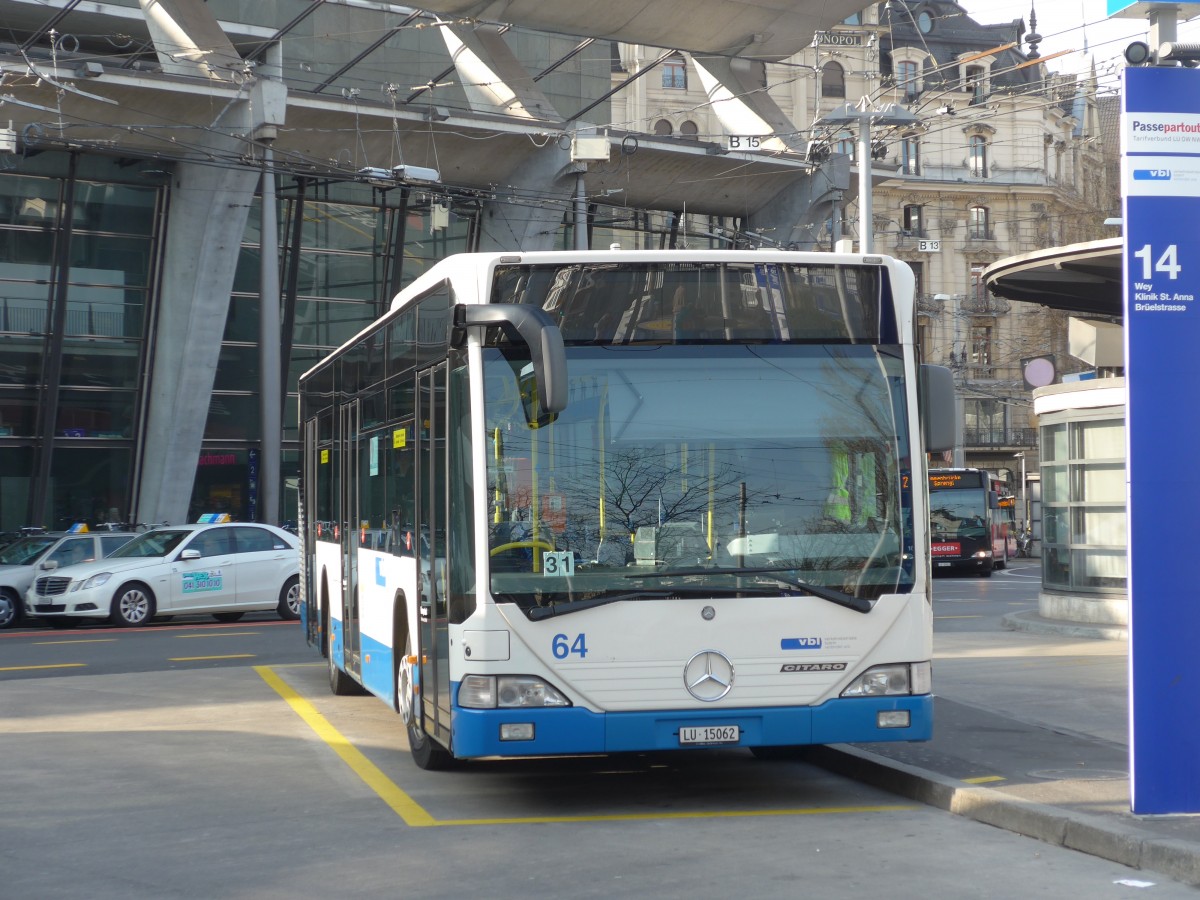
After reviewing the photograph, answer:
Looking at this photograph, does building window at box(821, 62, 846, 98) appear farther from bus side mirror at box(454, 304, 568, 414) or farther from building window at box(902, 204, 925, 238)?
bus side mirror at box(454, 304, 568, 414)

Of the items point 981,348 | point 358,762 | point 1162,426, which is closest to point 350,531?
point 358,762

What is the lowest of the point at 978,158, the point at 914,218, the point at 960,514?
the point at 960,514

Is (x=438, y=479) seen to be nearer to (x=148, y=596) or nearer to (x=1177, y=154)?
(x=1177, y=154)

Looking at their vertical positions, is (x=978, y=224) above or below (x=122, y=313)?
above

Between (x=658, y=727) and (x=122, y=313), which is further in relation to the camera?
(x=122, y=313)

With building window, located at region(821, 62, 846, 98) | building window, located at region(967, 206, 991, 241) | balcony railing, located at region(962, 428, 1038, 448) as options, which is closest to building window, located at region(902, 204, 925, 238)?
building window, located at region(967, 206, 991, 241)

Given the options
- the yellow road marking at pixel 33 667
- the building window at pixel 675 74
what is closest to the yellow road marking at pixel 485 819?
the yellow road marking at pixel 33 667

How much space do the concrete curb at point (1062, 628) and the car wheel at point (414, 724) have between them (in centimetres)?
1028

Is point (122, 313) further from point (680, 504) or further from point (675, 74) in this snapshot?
point (675, 74)

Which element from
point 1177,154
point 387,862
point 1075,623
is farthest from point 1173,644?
point 1075,623

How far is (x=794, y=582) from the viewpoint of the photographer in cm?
842

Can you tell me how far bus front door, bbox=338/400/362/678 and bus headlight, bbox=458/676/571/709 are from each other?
4.16 metres

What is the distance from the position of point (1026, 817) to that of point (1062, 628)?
38.4 feet

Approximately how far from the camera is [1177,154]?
25.1ft
